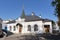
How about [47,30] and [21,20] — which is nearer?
[47,30]

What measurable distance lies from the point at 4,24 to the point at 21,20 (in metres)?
7.51

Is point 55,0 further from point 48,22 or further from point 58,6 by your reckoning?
point 48,22

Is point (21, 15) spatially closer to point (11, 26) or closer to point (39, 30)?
point (11, 26)

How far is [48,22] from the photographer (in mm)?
47219

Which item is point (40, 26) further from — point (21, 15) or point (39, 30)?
point (21, 15)

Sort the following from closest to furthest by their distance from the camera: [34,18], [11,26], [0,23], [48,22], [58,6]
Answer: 1. [58,6]
2. [48,22]
3. [34,18]
4. [11,26]
5. [0,23]

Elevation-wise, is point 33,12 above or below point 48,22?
above

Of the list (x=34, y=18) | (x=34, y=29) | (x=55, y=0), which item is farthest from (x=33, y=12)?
(x=55, y=0)

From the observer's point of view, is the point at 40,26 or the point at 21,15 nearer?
the point at 40,26

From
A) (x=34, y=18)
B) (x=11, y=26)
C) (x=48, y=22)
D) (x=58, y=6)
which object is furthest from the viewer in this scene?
(x=11, y=26)

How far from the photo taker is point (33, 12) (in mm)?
54281

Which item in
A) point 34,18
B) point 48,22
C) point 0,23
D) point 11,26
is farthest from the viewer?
point 0,23

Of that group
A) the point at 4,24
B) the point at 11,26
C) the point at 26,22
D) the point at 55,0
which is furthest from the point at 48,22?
the point at 55,0

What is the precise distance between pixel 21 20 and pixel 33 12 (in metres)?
5.17
